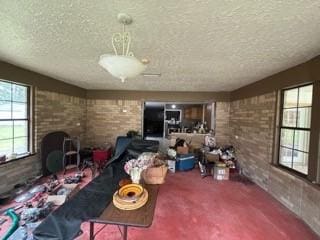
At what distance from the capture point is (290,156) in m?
3.45

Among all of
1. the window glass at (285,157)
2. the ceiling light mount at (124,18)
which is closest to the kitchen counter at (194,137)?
the window glass at (285,157)

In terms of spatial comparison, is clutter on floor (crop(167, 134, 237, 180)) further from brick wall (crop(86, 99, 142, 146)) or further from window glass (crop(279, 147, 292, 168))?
brick wall (crop(86, 99, 142, 146))

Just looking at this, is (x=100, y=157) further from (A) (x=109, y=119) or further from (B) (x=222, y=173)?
(B) (x=222, y=173)

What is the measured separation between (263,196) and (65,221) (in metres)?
3.56

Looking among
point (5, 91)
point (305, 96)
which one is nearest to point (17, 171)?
point (5, 91)

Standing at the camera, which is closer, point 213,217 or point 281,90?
point 213,217

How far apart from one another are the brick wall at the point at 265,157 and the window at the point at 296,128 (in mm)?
189

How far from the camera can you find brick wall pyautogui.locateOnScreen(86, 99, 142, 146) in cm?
643

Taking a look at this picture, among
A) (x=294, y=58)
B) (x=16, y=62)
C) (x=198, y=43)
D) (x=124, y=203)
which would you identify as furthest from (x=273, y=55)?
(x=16, y=62)

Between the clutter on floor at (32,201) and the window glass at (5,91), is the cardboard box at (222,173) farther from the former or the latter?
the window glass at (5,91)

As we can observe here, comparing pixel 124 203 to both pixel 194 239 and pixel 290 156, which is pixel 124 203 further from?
pixel 290 156

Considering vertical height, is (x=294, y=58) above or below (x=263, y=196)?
above

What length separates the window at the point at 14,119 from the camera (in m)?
3.57

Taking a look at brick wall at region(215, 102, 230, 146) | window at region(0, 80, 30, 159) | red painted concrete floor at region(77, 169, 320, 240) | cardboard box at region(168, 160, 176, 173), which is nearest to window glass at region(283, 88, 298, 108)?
red painted concrete floor at region(77, 169, 320, 240)
